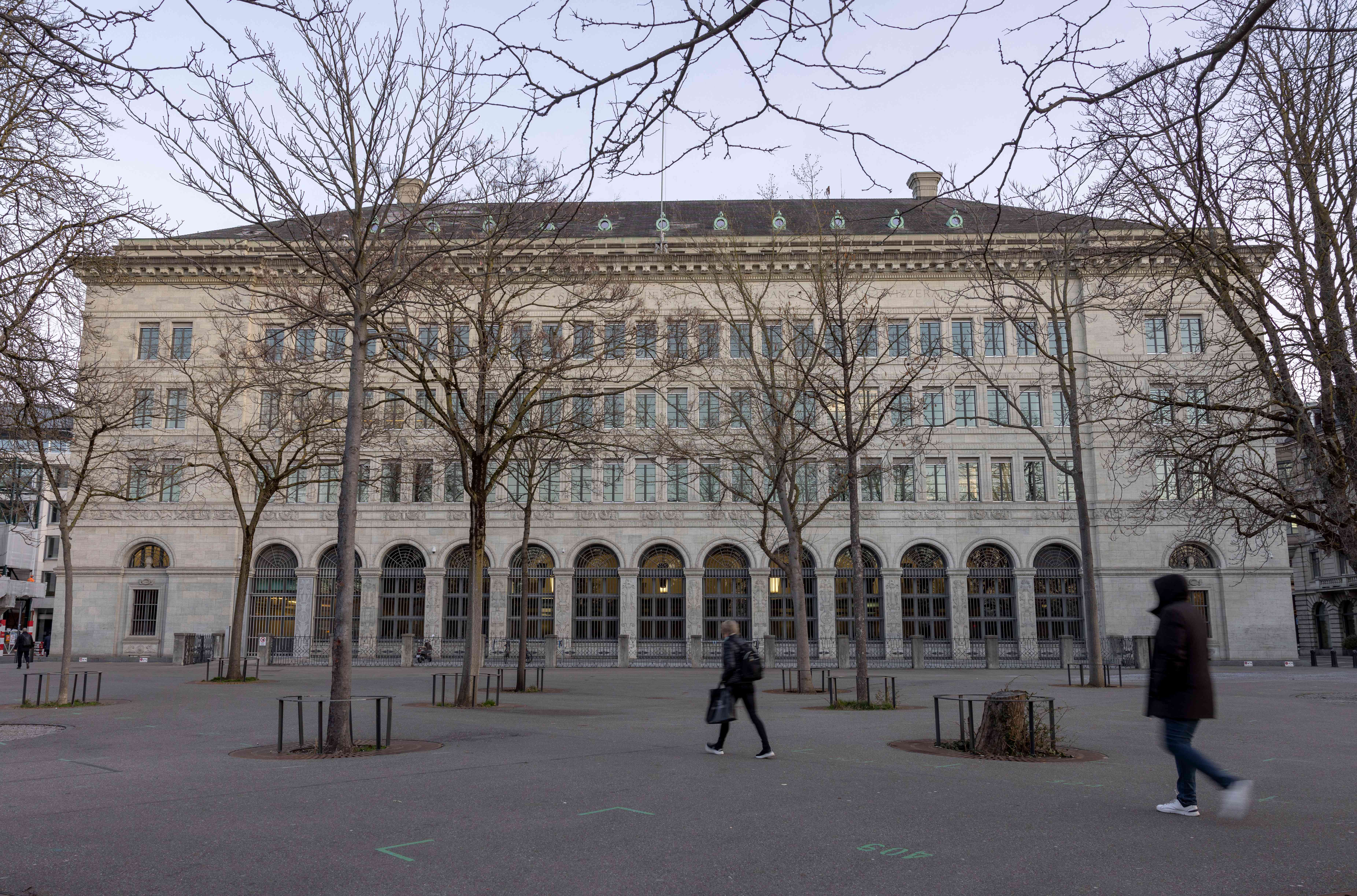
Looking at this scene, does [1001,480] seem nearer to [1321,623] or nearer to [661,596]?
[661,596]

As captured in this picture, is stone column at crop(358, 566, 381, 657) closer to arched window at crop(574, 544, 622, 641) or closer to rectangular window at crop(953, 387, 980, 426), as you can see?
arched window at crop(574, 544, 622, 641)

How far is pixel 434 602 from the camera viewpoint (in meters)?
42.1

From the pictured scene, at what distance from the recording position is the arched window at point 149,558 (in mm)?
42938

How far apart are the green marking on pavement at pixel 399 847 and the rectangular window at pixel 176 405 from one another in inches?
1283

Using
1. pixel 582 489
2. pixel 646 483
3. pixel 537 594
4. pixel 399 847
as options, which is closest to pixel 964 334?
pixel 646 483

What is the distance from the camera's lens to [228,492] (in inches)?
1693

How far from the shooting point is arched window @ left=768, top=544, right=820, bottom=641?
41.6 meters

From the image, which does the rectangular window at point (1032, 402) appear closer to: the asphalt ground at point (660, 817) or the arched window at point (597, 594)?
the arched window at point (597, 594)

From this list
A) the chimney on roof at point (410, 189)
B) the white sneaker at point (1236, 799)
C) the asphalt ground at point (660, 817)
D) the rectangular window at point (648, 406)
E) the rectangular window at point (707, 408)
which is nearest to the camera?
the asphalt ground at point (660, 817)

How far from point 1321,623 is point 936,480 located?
46.8m

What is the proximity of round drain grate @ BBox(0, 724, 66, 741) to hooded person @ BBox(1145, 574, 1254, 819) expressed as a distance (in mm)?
14100

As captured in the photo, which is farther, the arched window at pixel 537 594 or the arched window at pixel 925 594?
the arched window at pixel 537 594

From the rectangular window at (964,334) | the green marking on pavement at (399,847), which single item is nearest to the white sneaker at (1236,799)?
the green marking on pavement at (399,847)

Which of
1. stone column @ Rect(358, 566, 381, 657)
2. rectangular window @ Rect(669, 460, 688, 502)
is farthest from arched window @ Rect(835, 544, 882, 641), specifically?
stone column @ Rect(358, 566, 381, 657)
